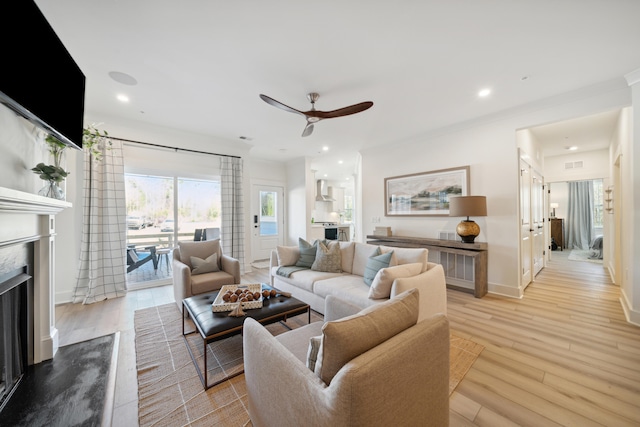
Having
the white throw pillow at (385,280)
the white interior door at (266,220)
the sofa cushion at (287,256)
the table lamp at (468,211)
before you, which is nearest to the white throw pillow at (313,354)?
the white throw pillow at (385,280)

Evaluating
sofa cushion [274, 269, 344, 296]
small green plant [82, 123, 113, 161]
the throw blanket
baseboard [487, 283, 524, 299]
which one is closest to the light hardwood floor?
baseboard [487, 283, 524, 299]

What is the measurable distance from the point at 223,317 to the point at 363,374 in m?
1.51

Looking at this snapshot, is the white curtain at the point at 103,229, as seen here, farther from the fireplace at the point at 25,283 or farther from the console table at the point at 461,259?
the console table at the point at 461,259

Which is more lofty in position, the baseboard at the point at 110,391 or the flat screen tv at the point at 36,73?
the flat screen tv at the point at 36,73

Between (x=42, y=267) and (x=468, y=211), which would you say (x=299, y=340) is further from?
(x=468, y=211)

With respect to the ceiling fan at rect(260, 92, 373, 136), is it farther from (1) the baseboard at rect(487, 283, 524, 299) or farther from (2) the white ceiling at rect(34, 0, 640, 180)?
(1) the baseboard at rect(487, 283, 524, 299)

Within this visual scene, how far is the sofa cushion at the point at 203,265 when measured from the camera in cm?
324

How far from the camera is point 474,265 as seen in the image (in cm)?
364

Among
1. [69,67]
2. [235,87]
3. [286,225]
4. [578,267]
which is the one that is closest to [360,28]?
[235,87]

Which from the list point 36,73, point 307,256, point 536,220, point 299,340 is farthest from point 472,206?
point 36,73

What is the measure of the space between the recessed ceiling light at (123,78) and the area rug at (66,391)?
280 cm

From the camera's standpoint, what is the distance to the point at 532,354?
7.02ft

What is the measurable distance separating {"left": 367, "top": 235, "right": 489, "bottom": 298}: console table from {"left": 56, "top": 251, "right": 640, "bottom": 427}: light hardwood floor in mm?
228

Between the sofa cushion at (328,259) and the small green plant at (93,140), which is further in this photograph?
the sofa cushion at (328,259)
